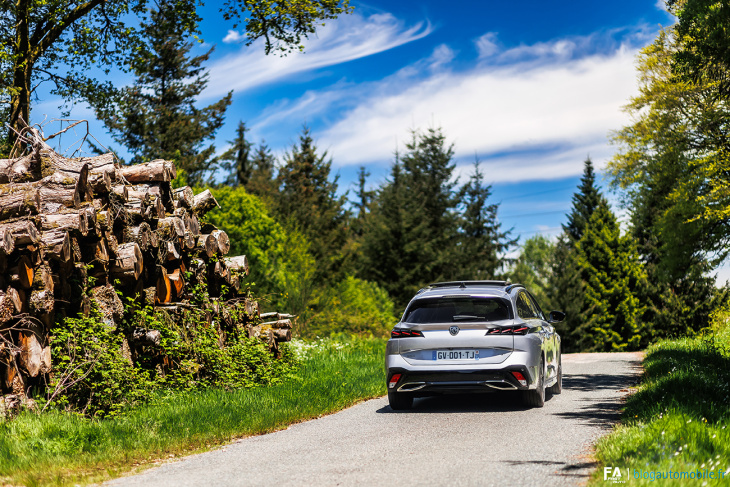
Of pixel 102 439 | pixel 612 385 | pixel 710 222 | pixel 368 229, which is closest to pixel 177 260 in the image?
pixel 102 439

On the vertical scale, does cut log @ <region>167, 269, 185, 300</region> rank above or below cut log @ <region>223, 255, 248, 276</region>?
below

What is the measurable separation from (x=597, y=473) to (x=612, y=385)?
8.06 m

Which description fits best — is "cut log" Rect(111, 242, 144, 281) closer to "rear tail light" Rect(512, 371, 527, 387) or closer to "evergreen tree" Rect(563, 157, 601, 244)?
"rear tail light" Rect(512, 371, 527, 387)

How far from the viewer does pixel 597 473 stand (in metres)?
5.30

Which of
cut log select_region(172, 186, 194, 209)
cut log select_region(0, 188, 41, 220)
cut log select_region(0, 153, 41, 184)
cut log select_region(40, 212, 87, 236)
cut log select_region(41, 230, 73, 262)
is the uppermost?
cut log select_region(0, 153, 41, 184)

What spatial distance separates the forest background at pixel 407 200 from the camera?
18.6 meters

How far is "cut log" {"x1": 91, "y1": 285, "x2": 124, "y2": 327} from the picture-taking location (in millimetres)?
9445

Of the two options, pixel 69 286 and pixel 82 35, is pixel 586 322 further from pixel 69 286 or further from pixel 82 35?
pixel 69 286

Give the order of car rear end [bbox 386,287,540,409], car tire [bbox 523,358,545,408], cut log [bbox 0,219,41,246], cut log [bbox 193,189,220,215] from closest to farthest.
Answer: cut log [bbox 0,219,41,246] < car rear end [bbox 386,287,540,409] < car tire [bbox 523,358,545,408] < cut log [bbox 193,189,220,215]

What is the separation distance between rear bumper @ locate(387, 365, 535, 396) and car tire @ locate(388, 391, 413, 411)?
0.46 metres

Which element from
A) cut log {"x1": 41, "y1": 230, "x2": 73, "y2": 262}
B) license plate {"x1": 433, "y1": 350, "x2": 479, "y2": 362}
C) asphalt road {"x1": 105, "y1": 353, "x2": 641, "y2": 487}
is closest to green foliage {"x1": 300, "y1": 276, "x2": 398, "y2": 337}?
license plate {"x1": 433, "y1": 350, "x2": 479, "y2": 362}

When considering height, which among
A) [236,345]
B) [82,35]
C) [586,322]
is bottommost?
[586,322]

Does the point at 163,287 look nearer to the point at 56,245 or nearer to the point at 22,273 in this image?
the point at 56,245

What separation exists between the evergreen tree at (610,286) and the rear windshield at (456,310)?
4119cm
